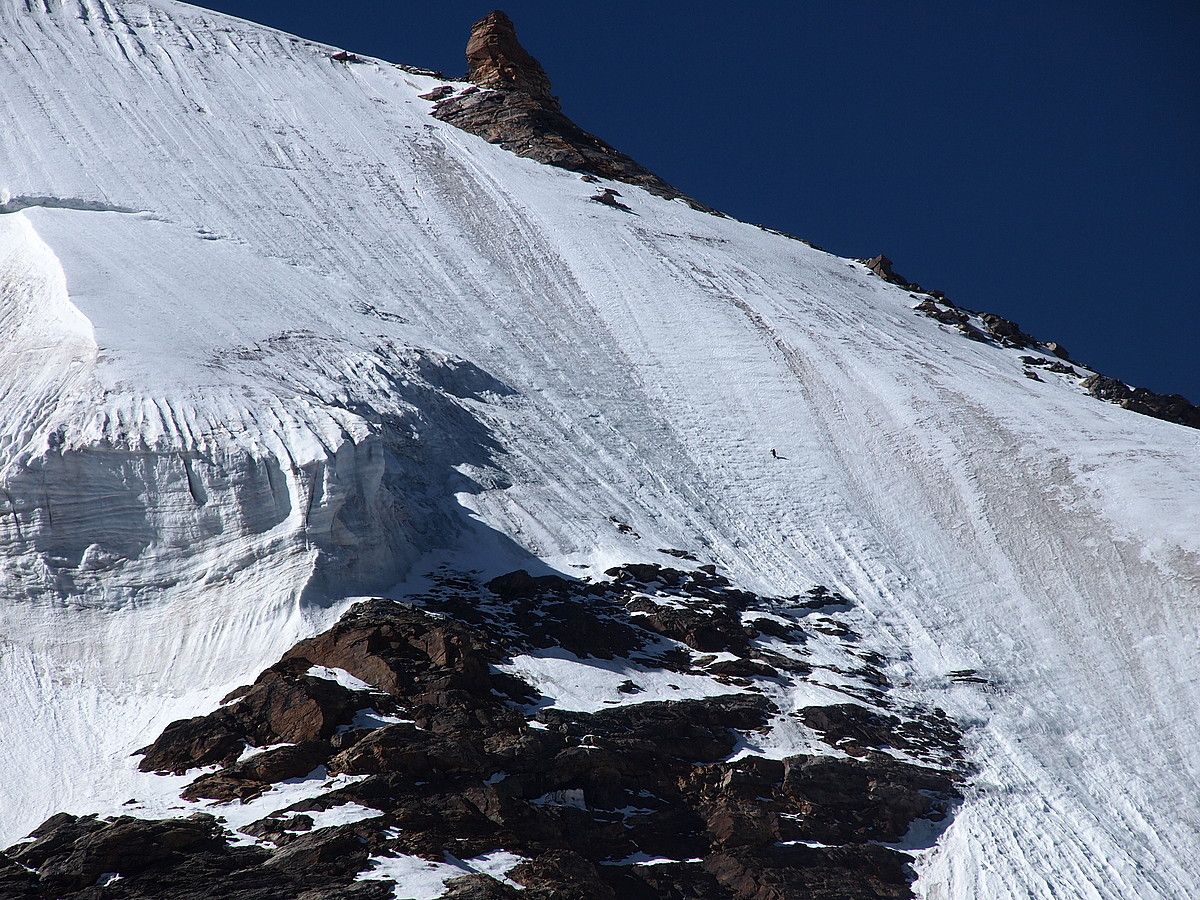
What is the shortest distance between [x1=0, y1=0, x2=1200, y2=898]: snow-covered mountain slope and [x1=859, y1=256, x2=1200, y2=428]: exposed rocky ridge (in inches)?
53.4

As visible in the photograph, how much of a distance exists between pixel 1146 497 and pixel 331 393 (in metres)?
21.6

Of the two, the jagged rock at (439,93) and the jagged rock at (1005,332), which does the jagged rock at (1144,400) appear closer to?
the jagged rock at (1005,332)

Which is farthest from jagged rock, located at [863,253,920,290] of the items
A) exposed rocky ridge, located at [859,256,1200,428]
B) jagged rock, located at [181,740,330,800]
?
jagged rock, located at [181,740,330,800]

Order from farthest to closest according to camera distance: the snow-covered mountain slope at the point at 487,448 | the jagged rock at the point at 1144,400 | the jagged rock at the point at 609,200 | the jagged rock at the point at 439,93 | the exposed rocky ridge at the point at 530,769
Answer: the jagged rock at the point at 439,93 < the jagged rock at the point at 609,200 < the jagged rock at the point at 1144,400 < the snow-covered mountain slope at the point at 487,448 < the exposed rocky ridge at the point at 530,769

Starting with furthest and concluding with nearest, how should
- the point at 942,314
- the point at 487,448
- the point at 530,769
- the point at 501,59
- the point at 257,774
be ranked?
the point at 501,59 < the point at 942,314 < the point at 487,448 < the point at 530,769 < the point at 257,774

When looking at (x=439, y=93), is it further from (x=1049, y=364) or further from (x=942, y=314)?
(x=1049, y=364)

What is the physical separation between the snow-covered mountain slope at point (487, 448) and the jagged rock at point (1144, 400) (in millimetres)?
2485

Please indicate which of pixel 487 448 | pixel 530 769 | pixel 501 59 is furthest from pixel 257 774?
pixel 501 59

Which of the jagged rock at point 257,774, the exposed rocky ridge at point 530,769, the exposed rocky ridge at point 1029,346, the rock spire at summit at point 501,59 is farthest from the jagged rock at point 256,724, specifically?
the rock spire at summit at point 501,59

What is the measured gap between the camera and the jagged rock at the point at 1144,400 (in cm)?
4744

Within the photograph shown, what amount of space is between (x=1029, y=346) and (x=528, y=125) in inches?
987

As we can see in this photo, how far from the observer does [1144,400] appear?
158 ft

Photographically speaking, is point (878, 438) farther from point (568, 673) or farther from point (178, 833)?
point (178, 833)

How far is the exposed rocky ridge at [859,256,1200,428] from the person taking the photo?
157 feet
